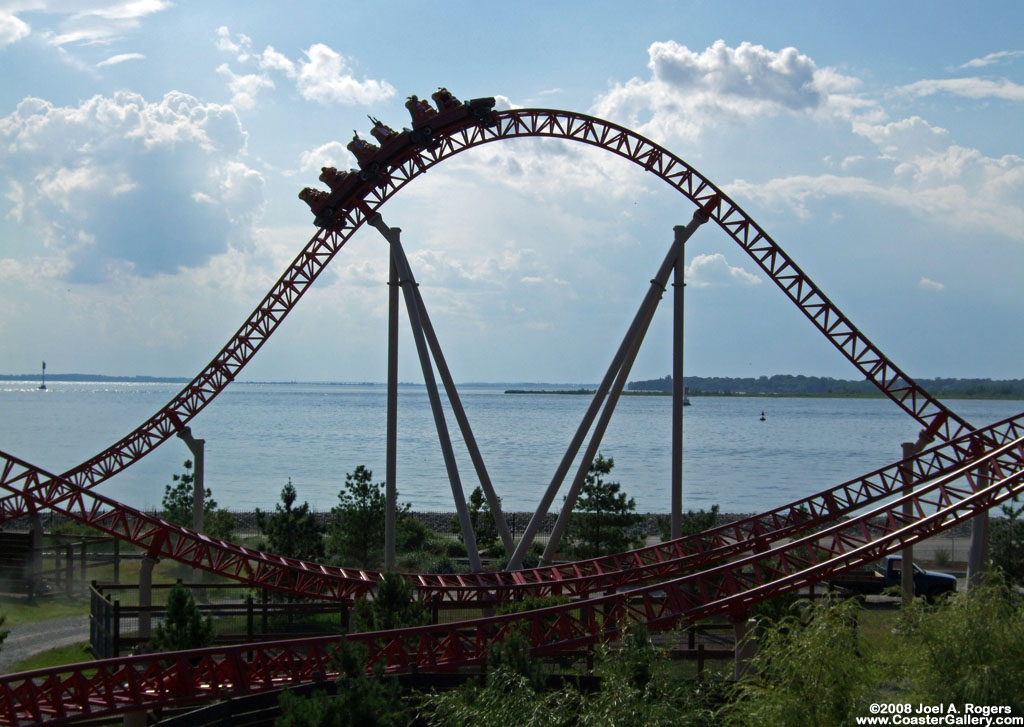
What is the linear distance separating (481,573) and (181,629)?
6.44 m

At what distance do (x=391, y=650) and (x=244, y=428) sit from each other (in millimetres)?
141471

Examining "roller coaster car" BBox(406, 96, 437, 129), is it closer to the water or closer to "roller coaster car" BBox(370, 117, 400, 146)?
"roller coaster car" BBox(370, 117, 400, 146)

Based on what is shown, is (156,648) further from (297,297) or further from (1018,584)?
(1018,584)

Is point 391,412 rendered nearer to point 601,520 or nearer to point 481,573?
point 481,573

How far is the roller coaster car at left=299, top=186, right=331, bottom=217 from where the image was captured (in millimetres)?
23875

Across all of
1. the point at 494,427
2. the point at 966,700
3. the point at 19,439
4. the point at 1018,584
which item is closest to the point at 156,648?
the point at 966,700

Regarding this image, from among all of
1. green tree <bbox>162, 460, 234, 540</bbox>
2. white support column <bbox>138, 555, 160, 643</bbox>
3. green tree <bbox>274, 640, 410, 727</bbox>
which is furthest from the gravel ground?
green tree <bbox>274, 640, 410, 727</bbox>

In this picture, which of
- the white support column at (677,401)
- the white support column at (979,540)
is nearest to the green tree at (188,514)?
the white support column at (677,401)

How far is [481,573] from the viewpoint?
19219mm

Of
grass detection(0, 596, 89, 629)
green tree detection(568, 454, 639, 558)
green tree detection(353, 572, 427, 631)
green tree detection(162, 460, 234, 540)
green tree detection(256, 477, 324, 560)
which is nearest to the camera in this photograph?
green tree detection(353, 572, 427, 631)

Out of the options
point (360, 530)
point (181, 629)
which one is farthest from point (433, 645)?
point (360, 530)

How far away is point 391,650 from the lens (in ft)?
44.5

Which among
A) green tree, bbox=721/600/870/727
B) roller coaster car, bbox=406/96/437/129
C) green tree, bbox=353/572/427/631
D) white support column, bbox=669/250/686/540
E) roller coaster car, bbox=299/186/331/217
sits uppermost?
roller coaster car, bbox=406/96/437/129

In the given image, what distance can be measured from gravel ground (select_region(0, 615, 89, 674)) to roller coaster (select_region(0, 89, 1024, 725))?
6.79ft
